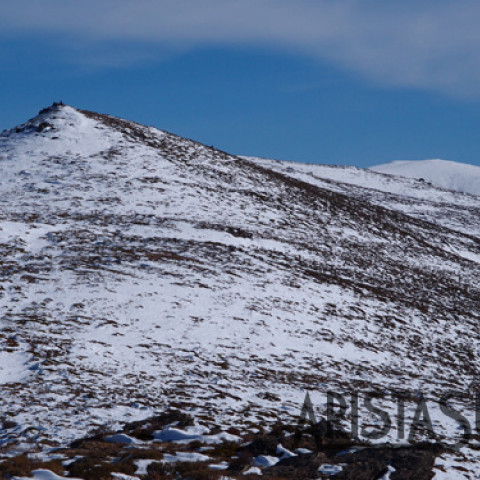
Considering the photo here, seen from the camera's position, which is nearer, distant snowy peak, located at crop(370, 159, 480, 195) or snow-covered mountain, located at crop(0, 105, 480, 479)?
snow-covered mountain, located at crop(0, 105, 480, 479)

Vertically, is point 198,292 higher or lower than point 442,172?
lower

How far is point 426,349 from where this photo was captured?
86.7 ft

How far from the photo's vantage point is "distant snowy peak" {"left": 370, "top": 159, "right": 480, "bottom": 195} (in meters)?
151

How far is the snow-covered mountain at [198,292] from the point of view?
55.9ft

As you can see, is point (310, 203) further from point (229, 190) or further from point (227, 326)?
point (227, 326)

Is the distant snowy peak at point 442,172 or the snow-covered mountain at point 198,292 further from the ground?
the distant snowy peak at point 442,172

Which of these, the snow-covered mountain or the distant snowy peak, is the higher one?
the distant snowy peak

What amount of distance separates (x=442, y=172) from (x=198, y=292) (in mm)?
156361

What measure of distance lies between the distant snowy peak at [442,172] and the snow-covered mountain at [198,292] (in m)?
105

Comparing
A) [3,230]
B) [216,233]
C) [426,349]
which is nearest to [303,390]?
[426,349]

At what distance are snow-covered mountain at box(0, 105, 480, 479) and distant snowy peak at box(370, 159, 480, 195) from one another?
104520 mm

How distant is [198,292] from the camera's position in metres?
26.2

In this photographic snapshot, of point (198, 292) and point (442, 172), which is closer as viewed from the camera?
point (198, 292)

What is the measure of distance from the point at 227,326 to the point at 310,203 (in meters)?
27.4
